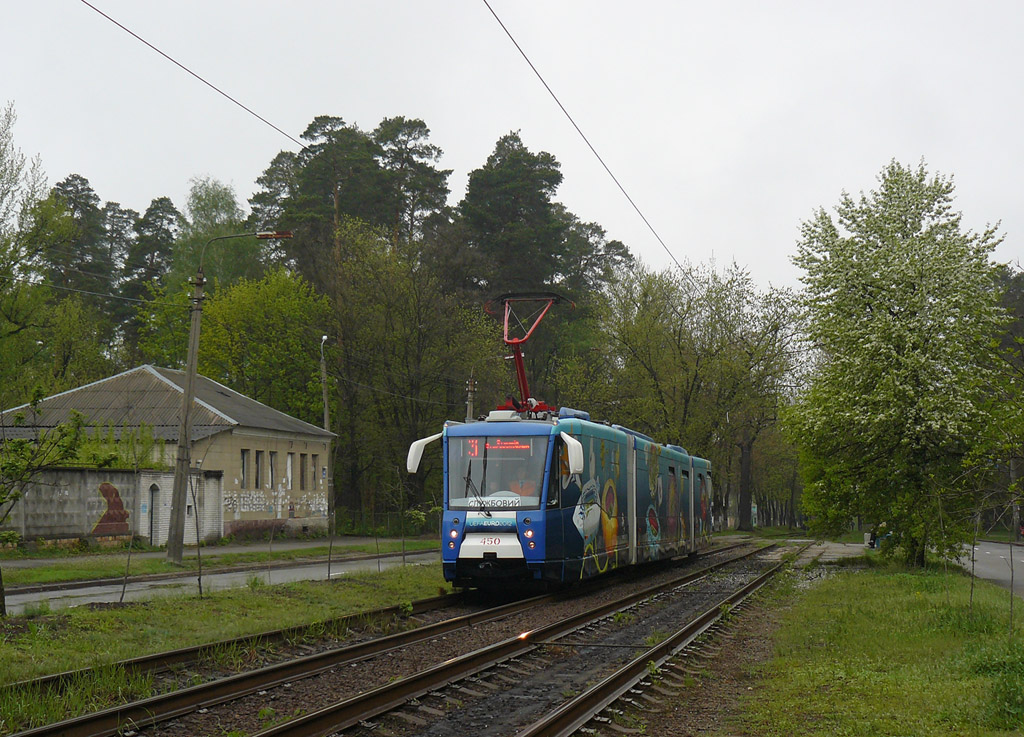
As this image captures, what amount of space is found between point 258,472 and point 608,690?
3600 centimetres

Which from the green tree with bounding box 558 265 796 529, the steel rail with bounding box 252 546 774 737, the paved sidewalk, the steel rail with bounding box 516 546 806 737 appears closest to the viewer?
the steel rail with bounding box 252 546 774 737

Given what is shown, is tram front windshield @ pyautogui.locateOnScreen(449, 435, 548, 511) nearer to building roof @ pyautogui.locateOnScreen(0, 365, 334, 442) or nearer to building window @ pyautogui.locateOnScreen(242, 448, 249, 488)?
building roof @ pyautogui.locateOnScreen(0, 365, 334, 442)

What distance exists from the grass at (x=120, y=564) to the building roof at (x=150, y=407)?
257 inches

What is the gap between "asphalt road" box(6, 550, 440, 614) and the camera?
17.4m

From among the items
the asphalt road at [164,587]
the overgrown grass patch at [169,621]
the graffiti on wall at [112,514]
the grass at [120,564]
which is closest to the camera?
the overgrown grass patch at [169,621]

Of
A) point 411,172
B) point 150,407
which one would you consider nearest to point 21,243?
point 150,407

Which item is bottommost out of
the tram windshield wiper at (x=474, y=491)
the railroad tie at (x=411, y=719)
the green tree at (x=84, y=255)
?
the railroad tie at (x=411, y=719)

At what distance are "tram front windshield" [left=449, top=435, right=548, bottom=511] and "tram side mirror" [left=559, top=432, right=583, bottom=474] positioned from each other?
36cm

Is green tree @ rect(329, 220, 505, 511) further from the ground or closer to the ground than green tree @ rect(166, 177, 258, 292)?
closer to the ground

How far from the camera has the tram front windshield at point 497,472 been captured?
1752 cm

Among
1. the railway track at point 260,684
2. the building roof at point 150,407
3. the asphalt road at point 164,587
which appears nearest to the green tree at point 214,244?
the building roof at point 150,407

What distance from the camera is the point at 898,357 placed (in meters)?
26.3

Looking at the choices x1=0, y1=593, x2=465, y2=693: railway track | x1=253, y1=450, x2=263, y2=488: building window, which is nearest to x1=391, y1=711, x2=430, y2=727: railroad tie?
x1=0, y1=593, x2=465, y2=693: railway track

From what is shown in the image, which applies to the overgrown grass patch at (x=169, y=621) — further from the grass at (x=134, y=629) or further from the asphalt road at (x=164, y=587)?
the asphalt road at (x=164, y=587)
